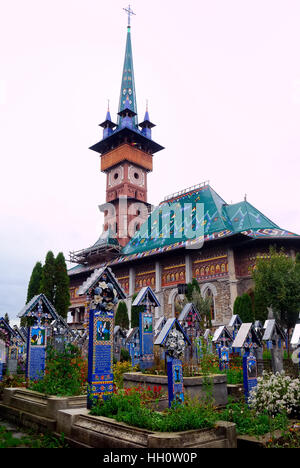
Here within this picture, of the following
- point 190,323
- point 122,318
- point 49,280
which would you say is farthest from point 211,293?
point 190,323

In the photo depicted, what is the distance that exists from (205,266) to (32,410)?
24.8 m

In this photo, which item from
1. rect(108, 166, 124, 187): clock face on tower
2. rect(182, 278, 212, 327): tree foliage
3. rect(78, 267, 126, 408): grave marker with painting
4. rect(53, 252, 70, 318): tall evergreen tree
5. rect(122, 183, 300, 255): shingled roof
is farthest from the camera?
rect(108, 166, 124, 187): clock face on tower

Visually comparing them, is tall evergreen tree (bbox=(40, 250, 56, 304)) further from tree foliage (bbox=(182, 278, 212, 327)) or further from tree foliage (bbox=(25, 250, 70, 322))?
tree foliage (bbox=(182, 278, 212, 327))

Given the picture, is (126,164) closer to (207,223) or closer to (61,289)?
(207,223)

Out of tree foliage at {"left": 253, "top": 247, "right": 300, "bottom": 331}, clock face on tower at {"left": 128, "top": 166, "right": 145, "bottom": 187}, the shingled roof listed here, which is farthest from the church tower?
tree foliage at {"left": 253, "top": 247, "right": 300, "bottom": 331}

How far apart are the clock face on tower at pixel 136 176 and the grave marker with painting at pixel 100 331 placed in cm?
4050

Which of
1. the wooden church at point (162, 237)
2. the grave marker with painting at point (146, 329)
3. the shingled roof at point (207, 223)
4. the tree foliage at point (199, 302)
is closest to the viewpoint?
the grave marker with painting at point (146, 329)

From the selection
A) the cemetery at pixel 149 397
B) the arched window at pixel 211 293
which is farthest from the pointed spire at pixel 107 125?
Result: the cemetery at pixel 149 397

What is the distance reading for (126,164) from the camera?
158 ft

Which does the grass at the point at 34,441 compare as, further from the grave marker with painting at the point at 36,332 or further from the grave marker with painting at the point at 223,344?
the grave marker with painting at the point at 223,344

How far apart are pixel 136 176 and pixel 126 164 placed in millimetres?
2203

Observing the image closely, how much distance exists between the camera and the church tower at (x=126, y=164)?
46.7 m

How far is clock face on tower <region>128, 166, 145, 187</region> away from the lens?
48.1m

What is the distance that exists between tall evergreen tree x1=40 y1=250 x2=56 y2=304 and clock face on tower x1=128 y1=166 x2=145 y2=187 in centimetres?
2198
